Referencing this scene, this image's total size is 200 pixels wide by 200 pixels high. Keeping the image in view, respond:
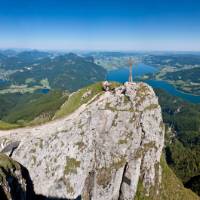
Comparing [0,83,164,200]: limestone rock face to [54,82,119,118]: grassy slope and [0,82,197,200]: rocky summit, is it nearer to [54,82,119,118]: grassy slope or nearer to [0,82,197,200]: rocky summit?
[0,82,197,200]: rocky summit

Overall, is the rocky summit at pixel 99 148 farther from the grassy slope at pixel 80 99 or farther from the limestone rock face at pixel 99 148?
the grassy slope at pixel 80 99

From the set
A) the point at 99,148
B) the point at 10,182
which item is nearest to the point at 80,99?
the point at 99,148

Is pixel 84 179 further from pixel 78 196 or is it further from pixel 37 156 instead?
pixel 37 156

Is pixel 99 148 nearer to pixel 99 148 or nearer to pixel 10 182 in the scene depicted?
pixel 99 148

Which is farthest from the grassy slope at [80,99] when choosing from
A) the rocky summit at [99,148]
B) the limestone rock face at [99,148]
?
the limestone rock face at [99,148]

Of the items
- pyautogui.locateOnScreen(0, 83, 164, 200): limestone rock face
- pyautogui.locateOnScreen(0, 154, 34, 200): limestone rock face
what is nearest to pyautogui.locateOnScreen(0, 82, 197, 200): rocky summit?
pyautogui.locateOnScreen(0, 83, 164, 200): limestone rock face

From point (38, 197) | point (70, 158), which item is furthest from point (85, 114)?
point (38, 197)

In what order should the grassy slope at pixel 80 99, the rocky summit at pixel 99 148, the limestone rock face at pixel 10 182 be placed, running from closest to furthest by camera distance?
the limestone rock face at pixel 10 182 → the rocky summit at pixel 99 148 → the grassy slope at pixel 80 99

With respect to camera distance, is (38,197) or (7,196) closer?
(7,196)
